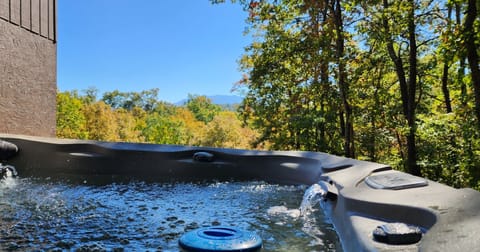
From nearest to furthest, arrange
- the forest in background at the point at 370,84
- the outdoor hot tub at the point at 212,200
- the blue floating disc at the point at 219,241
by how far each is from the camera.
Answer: the outdoor hot tub at the point at 212,200 → the blue floating disc at the point at 219,241 → the forest in background at the point at 370,84

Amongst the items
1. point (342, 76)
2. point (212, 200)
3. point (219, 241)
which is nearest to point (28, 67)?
point (212, 200)

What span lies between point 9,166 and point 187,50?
1293 inches

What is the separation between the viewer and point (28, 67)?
4.86 meters

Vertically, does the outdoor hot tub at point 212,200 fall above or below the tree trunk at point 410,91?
below

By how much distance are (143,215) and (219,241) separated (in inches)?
29.0

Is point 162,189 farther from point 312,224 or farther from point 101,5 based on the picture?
point 101,5

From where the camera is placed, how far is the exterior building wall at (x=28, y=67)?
4438 mm

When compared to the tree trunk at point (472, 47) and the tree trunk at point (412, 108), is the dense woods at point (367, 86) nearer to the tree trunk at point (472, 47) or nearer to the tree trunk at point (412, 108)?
the tree trunk at point (412, 108)

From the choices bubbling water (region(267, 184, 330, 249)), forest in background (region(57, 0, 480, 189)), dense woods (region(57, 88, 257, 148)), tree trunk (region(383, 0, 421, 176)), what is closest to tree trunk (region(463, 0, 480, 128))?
forest in background (region(57, 0, 480, 189))

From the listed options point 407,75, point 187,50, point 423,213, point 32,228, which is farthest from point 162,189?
point 187,50

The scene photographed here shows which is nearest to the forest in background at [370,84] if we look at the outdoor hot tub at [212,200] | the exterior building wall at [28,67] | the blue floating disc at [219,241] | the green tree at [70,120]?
the outdoor hot tub at [212,200]

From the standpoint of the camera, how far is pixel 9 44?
4.47 m

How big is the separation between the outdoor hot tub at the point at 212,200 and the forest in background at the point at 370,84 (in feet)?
6.72

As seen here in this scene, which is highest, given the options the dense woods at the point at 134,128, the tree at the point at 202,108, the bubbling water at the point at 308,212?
the tree at the point at 202,108
